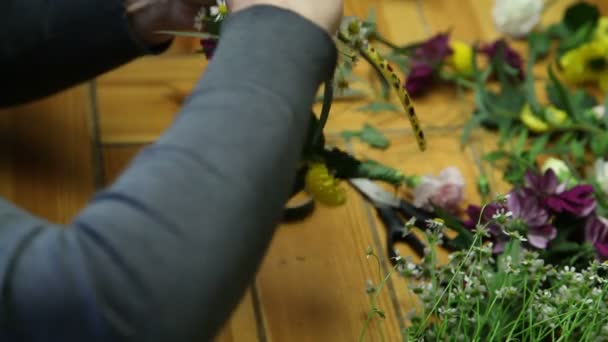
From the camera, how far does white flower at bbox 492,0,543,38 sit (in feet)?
3.88

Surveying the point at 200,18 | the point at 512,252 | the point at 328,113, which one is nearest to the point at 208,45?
the point at 200,18

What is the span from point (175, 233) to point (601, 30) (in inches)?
34.5

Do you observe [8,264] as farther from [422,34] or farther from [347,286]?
[422,34]

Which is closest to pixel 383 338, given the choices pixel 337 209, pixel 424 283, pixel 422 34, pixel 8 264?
pixel 424 283

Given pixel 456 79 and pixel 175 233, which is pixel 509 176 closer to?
pixel 456 79

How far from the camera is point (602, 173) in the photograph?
99 centimetres

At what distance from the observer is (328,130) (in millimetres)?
1019

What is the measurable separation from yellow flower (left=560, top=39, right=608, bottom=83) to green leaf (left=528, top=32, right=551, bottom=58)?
0.03 m

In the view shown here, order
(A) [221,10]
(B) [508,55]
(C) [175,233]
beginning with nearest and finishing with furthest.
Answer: (C) [175,233] → (A) [221,10] → (B) [508,55]

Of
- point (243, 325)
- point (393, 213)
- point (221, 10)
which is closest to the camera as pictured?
point (221, 10)

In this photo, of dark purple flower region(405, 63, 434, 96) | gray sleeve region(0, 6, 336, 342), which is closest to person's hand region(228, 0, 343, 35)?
gray sleeve region(0, 6, 336, 342)

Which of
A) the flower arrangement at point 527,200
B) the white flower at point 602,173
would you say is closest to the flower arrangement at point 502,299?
the flower arrangement at point 527,200

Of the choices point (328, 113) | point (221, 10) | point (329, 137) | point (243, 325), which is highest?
point (221, 10)

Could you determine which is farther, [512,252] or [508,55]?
[508,55]
